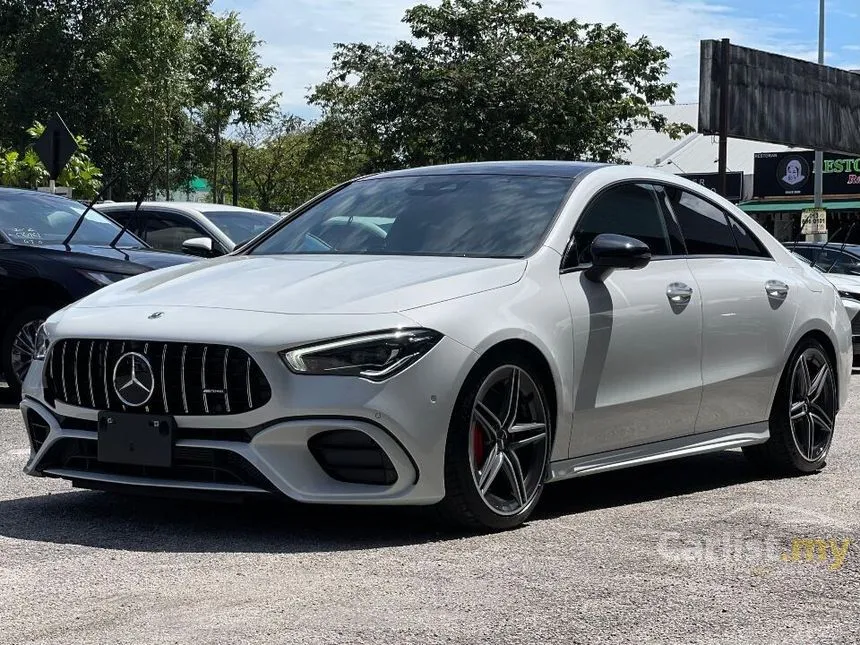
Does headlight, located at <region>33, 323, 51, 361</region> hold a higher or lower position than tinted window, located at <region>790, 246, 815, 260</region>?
higher

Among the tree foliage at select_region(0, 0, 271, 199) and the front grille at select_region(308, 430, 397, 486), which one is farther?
the tree foliage at select_region(0, 0, 271, 199)

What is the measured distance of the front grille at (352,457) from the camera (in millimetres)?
5406

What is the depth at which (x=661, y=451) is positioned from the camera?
22.3 feet

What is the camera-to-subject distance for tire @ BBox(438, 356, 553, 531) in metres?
5.57

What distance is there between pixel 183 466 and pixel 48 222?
6.09 meters

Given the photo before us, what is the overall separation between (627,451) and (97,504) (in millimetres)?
2244

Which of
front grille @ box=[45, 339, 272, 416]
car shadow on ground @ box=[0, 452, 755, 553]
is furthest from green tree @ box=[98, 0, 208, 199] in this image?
front grille @ box=[45, 339, 272, 416]

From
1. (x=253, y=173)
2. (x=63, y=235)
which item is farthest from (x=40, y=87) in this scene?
(x=63, y=235)

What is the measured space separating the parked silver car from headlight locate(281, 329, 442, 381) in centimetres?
922

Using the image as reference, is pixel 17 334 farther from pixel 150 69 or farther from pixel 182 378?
pixel 150 69

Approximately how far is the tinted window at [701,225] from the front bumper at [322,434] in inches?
81.8

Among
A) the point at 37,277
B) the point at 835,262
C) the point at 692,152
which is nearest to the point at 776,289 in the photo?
the point at 37,277

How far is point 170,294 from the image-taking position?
590cm

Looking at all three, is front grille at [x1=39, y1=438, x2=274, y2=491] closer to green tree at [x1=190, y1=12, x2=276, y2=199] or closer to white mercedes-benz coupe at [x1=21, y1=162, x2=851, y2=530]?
white mercedes-benz coupe at [x1=21, y1=162, x2=851, y2=530]
